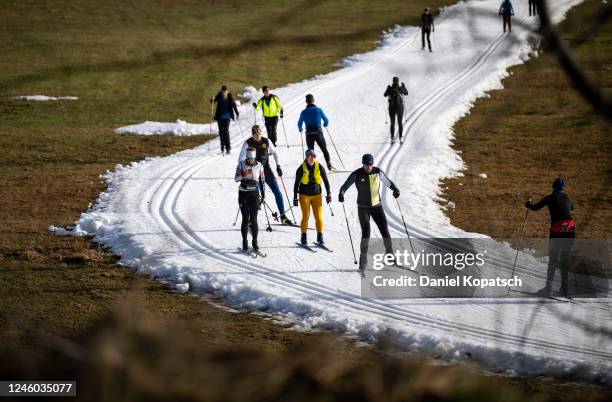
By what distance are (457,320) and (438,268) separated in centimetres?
272

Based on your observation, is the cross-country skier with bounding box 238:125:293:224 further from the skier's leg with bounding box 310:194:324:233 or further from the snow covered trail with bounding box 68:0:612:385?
the skier's leg with bounding box 310:194:324:233

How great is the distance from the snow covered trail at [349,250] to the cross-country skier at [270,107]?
4.20ft

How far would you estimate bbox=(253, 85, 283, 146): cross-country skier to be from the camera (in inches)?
966

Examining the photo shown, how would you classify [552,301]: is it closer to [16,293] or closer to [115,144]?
[16,293]

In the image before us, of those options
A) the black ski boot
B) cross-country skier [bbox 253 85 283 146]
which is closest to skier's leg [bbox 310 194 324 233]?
the black ski boot

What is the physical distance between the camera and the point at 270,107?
2461 cm

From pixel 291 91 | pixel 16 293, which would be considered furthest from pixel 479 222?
pixel 291 91

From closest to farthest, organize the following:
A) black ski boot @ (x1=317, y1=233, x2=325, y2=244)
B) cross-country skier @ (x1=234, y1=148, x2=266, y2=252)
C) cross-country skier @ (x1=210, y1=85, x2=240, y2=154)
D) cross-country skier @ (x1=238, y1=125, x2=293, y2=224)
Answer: cross-country skier @ (x1=234, y1=148, x2=266, y2=252) < black ski boot @ (x1=317, y1=233, x2=325, y2=244) < cross-country skier @ (x1=238, y1=125, x2=293, y2=224) < cross-country skier @ (x1=210, y1=85, x2=240, y2=154)

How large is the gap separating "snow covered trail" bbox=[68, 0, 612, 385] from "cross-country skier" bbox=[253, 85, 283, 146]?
1.28m

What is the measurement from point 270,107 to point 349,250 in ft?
27.5

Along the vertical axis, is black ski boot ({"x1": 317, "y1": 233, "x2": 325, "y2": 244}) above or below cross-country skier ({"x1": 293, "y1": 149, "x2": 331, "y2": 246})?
below

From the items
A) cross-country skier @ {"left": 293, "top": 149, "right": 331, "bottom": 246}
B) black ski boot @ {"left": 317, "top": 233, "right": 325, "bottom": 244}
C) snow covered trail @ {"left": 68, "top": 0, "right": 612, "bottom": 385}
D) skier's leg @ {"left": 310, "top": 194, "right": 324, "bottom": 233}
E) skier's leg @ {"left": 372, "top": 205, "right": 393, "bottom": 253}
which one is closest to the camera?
snow covered trail @ {"left": 68, "top": 0, "right": 612, "bottom": 385}

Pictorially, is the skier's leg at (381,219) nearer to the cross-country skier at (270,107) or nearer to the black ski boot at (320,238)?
the black ski boot at (320,238)

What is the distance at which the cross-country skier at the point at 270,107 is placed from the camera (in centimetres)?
2453
